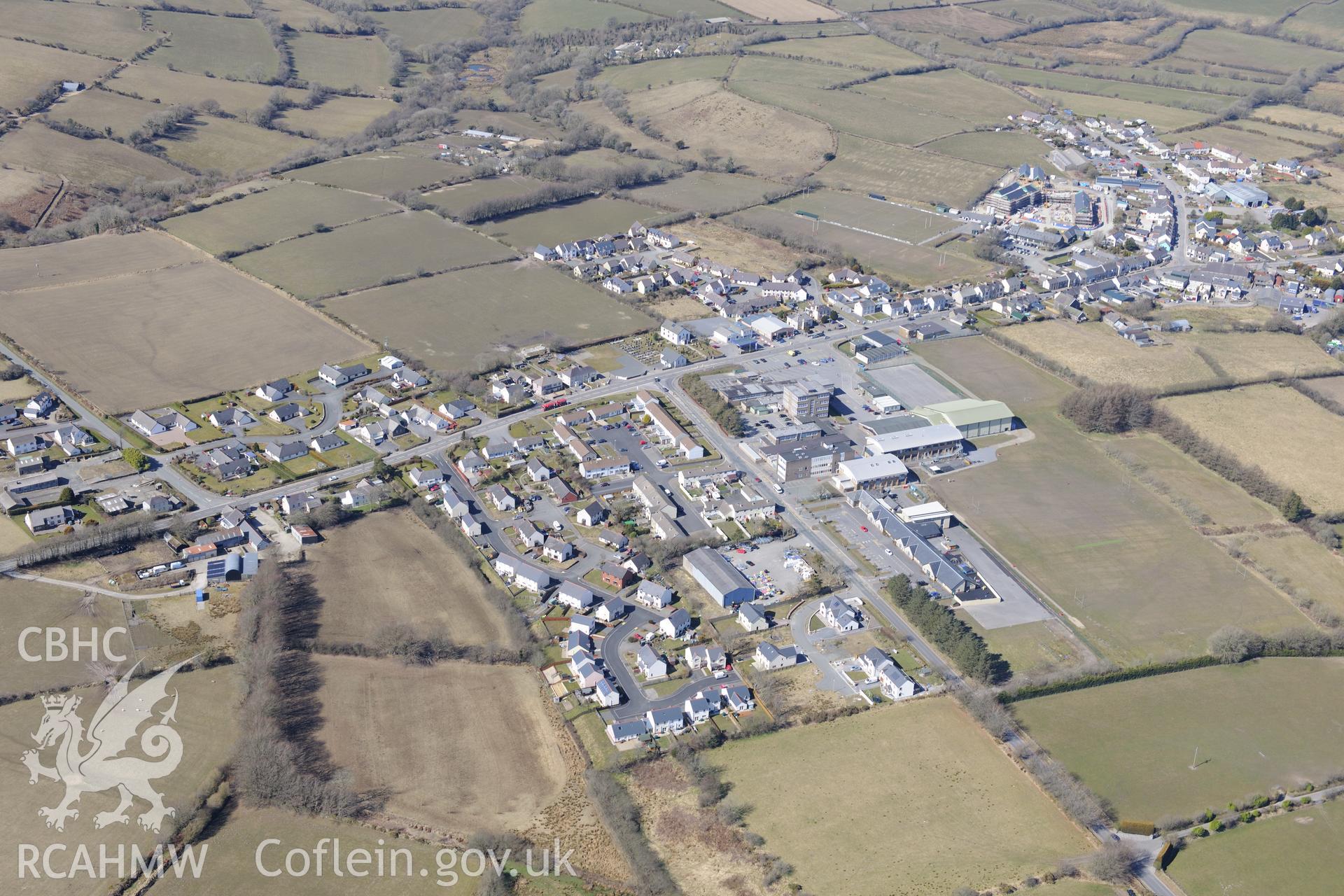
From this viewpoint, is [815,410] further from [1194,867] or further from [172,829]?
[172,829]

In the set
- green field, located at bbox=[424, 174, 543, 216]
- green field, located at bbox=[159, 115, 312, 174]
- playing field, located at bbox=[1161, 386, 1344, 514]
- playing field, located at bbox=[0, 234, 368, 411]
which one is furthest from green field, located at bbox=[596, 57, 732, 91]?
playing field, located at bbox=[1161, 386, 1344, 514]

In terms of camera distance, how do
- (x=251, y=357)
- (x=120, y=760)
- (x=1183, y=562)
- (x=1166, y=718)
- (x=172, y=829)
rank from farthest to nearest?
(x=251, y=357)
(x=1183, y=562)
(x=1166, y=718)
(x=120, y=760)
(x=172, y=829)

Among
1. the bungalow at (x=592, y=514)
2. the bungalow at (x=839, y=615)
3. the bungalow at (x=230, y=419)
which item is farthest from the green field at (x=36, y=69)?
the bungalow at (x=839, y=615)

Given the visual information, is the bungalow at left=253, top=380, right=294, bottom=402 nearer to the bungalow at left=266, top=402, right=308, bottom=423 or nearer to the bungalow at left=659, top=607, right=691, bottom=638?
the bungalow at left=266, top=402, right=308, bottom=423

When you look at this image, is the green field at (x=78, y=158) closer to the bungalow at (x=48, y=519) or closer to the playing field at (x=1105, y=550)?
the bungalow at (x=48, y=519)

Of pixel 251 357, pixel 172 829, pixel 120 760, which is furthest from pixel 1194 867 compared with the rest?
pixel 251 357

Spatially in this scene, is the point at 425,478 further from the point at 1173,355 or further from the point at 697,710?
the point at 1173,355
